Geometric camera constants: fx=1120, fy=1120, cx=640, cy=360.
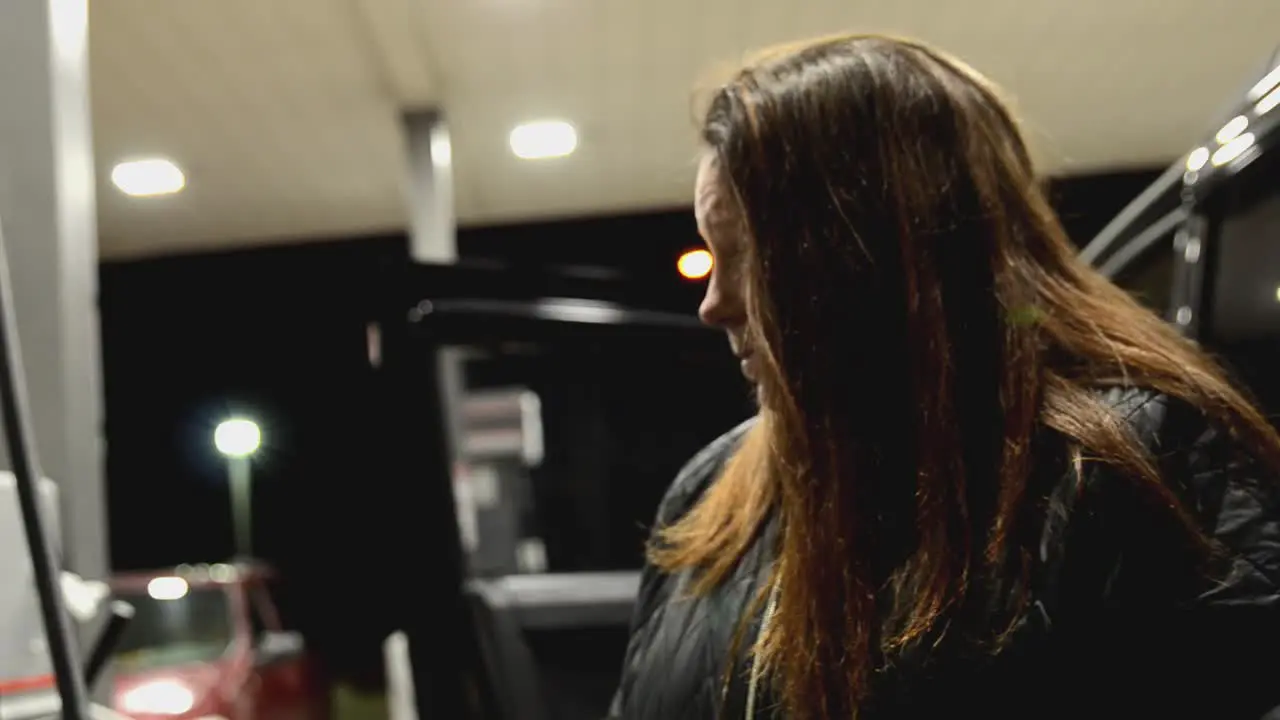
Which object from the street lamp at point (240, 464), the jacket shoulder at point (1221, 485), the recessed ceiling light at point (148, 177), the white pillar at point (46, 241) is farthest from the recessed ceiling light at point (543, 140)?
the street lamp at point (240, 464)

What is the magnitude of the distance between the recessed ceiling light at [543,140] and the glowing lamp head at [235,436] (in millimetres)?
5702

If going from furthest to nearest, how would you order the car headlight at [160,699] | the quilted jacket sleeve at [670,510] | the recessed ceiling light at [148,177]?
1. the car headlight at [160,699]
2. the recessed ceiling light at [148,177]
3. the quilted jacket sleeve at [670,510]

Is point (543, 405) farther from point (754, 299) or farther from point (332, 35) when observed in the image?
point (754, 299)

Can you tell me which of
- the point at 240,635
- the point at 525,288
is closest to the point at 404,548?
the point at 525,288

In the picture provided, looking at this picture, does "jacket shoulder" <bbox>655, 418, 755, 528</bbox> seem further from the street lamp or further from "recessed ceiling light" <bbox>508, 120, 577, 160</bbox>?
the street lamp

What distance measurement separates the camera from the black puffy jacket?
826 millimetres

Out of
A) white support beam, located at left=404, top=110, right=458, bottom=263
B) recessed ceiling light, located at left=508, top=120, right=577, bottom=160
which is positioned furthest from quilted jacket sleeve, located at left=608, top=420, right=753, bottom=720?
recessed ceiling light, located at left=508, top=120, right=577, bottom=160

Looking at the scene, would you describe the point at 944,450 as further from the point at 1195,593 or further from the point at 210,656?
the point at 210,656

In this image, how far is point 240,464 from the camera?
31.5 ft

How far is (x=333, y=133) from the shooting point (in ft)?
13.4

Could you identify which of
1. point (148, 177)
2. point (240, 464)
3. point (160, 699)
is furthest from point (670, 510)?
point (240, 464)

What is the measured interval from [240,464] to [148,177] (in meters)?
5.64

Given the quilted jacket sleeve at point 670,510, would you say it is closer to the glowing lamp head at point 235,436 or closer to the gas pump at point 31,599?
the gas pump at point 31,599

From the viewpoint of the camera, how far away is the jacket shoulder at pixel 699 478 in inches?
49.9
